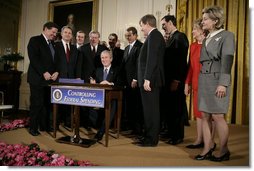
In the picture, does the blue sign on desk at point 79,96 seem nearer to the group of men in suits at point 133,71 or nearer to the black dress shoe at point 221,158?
the group of men in suits at point 133,71

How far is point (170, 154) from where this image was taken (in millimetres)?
2574

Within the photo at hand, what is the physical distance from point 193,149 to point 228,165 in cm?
62

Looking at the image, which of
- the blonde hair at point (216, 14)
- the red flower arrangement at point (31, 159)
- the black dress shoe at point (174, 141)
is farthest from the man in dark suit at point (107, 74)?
the blonde hair at point (216, 14)

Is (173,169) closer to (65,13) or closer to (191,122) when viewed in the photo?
(191,122)

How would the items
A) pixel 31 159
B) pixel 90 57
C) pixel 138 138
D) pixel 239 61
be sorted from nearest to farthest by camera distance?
1. pixel 31 159
2. pixel 138 138
3. pixel 90 57
4. pixel 239 61

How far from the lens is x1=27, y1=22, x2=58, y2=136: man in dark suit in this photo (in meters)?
3.43

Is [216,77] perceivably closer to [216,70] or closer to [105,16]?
[216,70]

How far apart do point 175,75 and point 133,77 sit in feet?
2.16

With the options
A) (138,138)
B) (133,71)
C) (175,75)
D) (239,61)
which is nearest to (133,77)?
(133,71)

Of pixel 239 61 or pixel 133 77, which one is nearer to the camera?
pixel 133 77

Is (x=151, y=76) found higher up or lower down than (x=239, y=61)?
lower down

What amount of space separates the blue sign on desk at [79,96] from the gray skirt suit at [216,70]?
1011 mm

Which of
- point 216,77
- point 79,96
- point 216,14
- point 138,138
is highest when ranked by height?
point 216,14

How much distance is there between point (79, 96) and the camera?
9.18 feet
